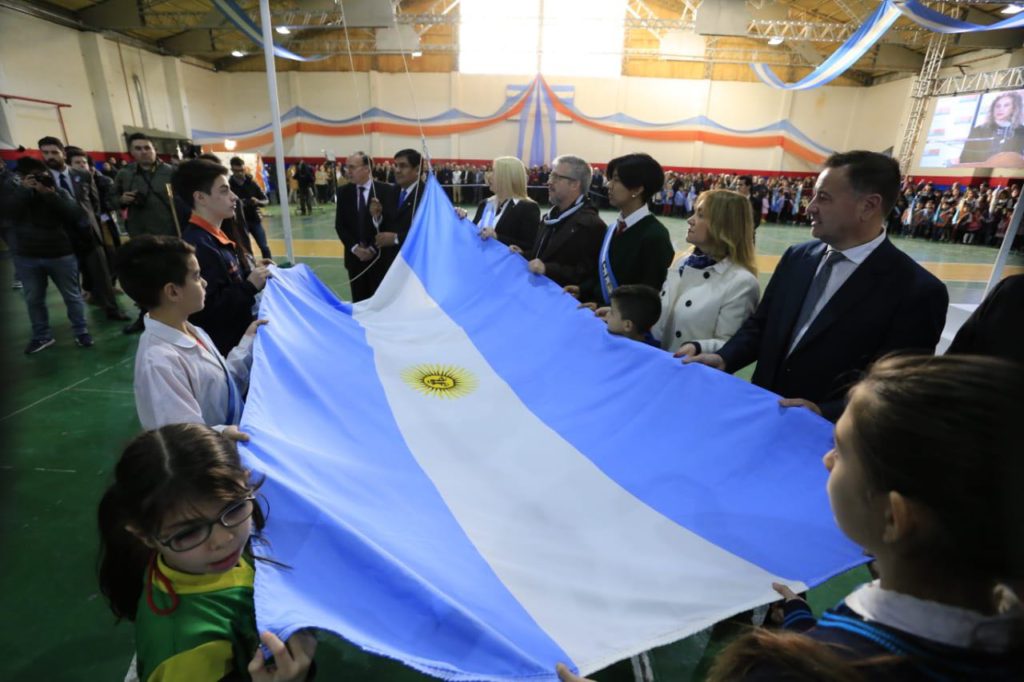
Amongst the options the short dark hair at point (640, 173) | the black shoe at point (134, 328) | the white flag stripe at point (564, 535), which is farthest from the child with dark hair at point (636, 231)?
the black shoe at point (134, 328)

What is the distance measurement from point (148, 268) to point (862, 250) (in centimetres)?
209

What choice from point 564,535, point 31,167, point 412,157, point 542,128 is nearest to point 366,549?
point 564,535

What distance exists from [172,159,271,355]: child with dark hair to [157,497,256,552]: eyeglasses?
128 centimetres

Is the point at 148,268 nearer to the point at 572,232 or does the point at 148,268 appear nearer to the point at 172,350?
the point at 172,350

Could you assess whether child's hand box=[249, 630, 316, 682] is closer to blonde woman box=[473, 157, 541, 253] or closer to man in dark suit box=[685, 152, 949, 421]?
man in dark suit box=[685, 152, 949, 421]

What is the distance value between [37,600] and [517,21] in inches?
719

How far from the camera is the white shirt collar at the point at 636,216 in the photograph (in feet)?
8.00

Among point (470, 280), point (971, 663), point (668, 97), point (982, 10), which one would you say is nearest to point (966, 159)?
point (982, 10)

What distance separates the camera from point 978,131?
10938 mm

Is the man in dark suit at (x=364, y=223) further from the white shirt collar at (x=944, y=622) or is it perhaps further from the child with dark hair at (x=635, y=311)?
the white shirt collar at (x=944, y=622)

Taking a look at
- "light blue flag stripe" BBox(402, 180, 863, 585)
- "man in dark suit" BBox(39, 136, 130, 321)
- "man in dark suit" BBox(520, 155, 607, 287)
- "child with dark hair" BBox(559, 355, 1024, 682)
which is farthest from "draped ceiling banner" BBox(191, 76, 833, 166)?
"child with dark hair" BBox(559, 355, 1024, 682)

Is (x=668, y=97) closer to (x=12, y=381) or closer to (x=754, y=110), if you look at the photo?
(x=754, y=110)

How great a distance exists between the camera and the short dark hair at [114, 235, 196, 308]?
1.44 meters

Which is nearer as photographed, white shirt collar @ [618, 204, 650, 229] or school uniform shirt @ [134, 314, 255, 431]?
school uniform shirt @ [134, 314, 255, 431]
